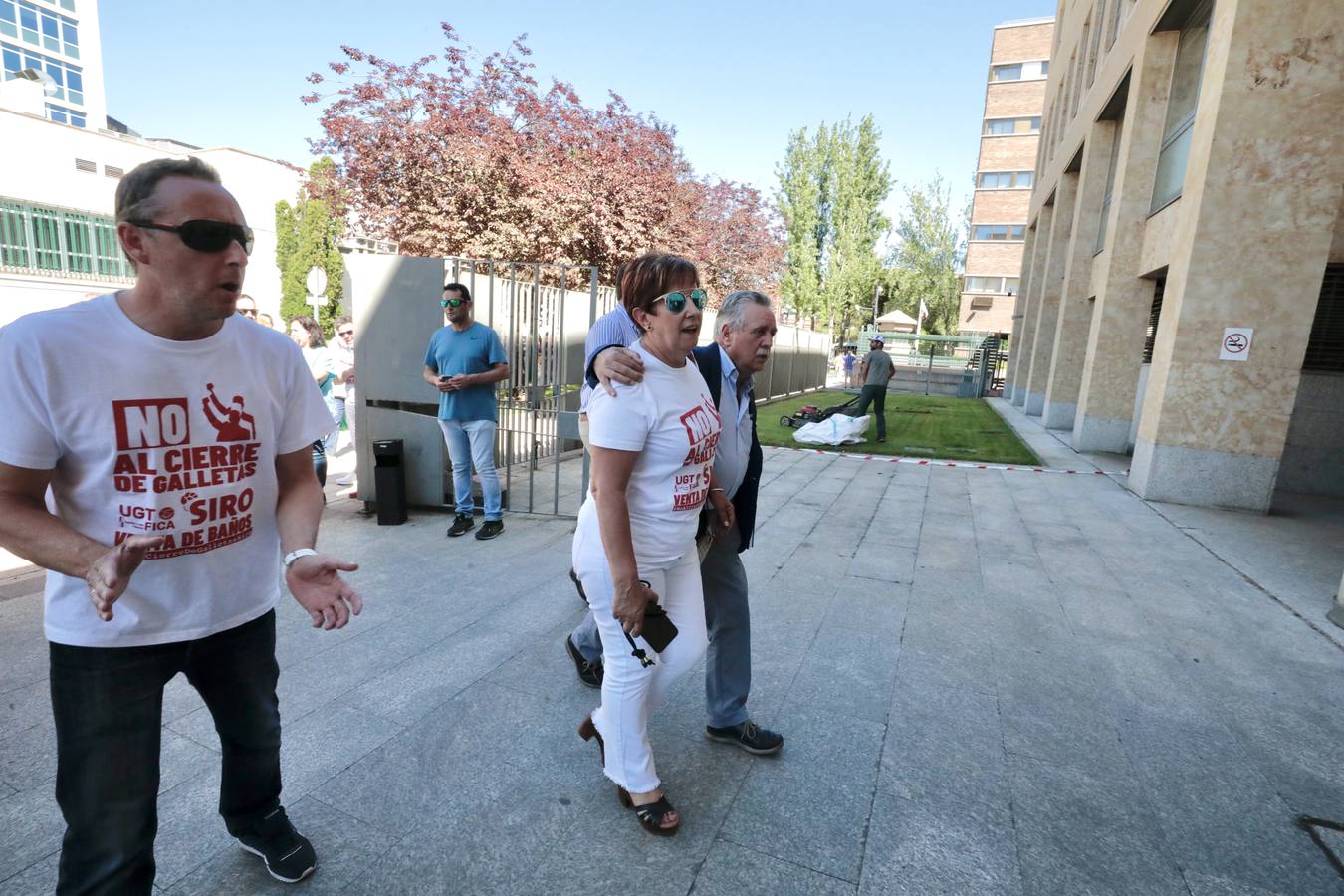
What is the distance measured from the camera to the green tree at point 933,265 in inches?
1815

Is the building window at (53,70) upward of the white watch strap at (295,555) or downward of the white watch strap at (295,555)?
upward

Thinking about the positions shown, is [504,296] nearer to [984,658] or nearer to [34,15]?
[984,658]

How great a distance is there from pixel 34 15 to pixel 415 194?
140 ft

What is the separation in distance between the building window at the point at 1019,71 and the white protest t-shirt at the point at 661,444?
162 ft

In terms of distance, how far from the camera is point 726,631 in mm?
2805

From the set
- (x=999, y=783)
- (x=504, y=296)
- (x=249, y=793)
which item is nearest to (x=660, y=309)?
(x=249, y=793)

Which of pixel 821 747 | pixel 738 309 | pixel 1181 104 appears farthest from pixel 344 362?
pixel 1181 104

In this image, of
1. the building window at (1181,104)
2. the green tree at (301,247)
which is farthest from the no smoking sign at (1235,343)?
the green tree at (301,247)

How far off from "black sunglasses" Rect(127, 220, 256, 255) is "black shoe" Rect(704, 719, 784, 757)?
2.51 m

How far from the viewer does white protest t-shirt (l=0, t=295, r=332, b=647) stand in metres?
1.44

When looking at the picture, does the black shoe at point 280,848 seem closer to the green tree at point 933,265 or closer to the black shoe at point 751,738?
the black shoe at point 751,738

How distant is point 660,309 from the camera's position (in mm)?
2160

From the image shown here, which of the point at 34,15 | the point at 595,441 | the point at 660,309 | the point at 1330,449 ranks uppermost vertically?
the point at 34,15

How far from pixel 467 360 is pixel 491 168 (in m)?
12.5
